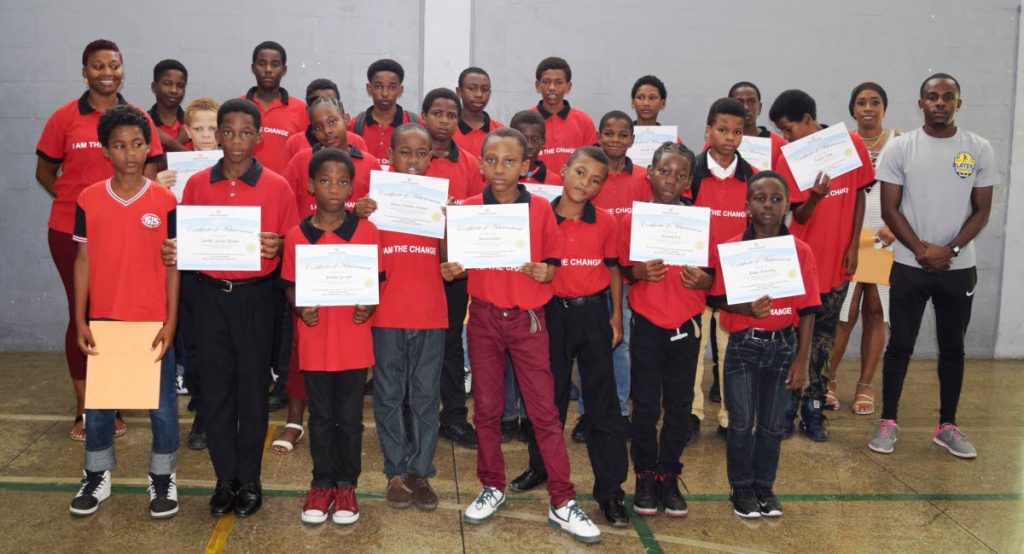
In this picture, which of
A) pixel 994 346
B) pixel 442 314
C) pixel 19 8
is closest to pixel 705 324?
pixel 442 314

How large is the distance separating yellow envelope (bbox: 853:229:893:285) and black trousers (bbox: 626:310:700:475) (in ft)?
7.31

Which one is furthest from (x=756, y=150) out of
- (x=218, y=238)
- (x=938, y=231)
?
(x=218, y=238)

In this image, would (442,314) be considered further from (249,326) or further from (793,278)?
(793,278)

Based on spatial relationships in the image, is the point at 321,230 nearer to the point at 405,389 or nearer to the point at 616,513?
the point at 405,389

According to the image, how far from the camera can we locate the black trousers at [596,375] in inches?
139

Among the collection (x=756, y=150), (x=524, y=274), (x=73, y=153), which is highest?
(x=756, y=150)

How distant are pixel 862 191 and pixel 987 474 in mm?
1593

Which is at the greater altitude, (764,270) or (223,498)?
(764,270)

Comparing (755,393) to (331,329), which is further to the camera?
(755,393)

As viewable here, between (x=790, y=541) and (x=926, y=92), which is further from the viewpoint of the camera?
(x=926, y=92)

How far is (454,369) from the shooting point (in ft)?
15.0

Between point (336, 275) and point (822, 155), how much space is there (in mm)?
2592

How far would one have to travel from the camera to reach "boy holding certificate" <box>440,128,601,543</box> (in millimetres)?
3482

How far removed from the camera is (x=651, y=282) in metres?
3.70
